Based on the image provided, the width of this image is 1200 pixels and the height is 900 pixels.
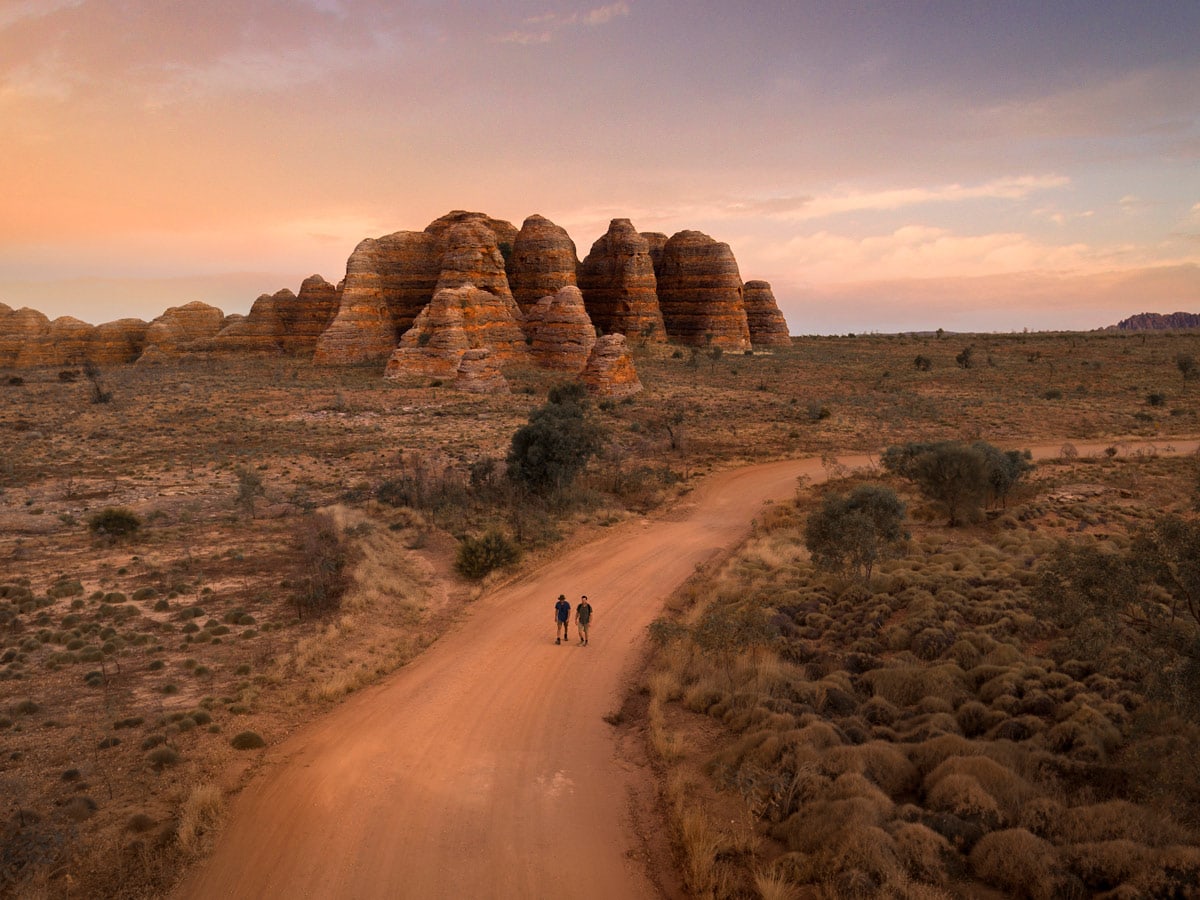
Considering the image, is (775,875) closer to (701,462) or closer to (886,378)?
(701,462)

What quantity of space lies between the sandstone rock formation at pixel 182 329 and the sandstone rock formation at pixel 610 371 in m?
56.4

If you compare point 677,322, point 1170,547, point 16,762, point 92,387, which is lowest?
point 16,762

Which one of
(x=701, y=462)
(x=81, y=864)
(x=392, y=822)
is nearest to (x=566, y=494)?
(x=701, y=462)

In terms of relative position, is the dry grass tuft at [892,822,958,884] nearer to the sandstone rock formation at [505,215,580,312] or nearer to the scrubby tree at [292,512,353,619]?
the scrubby tree at [292,512,353,619]

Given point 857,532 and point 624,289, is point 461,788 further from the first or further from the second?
point 624,289

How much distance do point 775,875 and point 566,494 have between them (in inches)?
726

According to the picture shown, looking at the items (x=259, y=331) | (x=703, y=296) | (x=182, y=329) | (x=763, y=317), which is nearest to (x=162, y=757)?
(x=703, y=296)

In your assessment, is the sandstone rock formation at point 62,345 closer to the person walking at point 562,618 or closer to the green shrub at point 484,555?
the green shrub at point 484,555

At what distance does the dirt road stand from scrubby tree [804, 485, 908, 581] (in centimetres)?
534

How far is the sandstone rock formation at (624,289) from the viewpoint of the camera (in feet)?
231

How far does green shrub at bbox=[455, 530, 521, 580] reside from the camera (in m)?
18.2

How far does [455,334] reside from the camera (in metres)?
53.1

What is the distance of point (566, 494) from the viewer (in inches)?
987

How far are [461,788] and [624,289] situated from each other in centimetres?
6540
